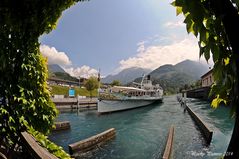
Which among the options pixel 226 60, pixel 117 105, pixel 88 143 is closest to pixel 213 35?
pixel 226 60

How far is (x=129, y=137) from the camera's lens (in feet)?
75.0

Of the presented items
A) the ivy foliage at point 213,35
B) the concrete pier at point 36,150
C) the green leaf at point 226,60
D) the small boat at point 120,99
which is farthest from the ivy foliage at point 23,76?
the small boat at point 120,99

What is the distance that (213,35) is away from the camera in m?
1.37

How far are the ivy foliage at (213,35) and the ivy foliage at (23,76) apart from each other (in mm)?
3332

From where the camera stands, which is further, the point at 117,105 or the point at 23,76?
the point at 117,105

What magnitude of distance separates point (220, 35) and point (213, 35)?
4 centimetres

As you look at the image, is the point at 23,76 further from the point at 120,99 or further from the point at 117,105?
the point at 120,99

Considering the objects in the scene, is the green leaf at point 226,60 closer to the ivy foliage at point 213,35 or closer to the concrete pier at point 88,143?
the ivy foliage at point 213,35

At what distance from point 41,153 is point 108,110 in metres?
47.3

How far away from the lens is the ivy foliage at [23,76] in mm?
4410

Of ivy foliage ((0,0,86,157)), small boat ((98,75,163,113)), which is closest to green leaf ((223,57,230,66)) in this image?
ivy foliage ((0,0,86,157))

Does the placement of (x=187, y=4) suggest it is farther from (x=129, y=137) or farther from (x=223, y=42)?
(x=129, y=137)

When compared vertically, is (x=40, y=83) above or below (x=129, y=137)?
above

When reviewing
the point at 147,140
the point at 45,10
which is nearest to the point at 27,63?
the point at 45,10
